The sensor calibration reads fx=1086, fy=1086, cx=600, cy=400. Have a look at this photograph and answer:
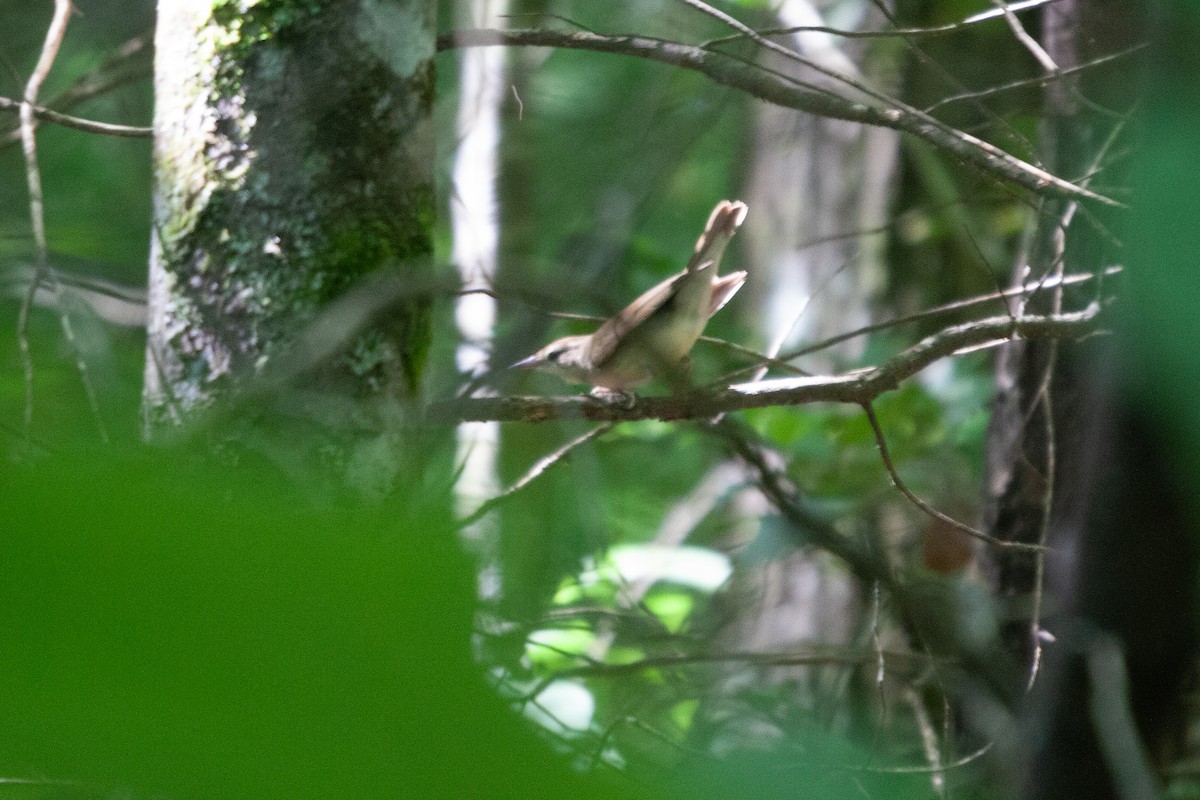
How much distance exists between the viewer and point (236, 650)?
0.29 meters

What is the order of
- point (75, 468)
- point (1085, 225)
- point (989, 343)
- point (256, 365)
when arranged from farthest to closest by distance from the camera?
point (1085, 225) → point (989, 343) → point (256, 365) → point (75, 468)

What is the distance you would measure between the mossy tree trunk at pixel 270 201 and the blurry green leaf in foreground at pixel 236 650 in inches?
55.8

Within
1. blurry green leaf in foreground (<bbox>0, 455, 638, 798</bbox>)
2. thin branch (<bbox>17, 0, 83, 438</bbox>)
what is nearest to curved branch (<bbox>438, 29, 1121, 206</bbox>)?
thin branch (<bbox>17, 0, 83, 438</bbox>)

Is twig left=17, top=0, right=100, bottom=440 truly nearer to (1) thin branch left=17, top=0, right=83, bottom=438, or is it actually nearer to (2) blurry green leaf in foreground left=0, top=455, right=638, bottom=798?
(1) thin branch left=17, top=0, right=83, bottom=438

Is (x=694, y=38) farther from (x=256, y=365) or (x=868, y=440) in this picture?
(x=256, y=365)

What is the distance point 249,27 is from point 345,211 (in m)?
0.33

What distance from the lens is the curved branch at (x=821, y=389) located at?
2.07m

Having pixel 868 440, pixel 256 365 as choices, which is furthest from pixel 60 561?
pixel 868 440

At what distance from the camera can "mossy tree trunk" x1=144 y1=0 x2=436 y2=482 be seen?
1.72 meters

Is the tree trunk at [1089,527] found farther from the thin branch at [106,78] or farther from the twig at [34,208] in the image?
the thin branch at [106,78]

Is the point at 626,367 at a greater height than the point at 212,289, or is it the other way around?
the point at 626,367

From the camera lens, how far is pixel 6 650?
27 cm

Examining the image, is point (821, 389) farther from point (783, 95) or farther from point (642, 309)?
point (642, 309)

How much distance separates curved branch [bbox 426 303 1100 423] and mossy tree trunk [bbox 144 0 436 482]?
29 cm
